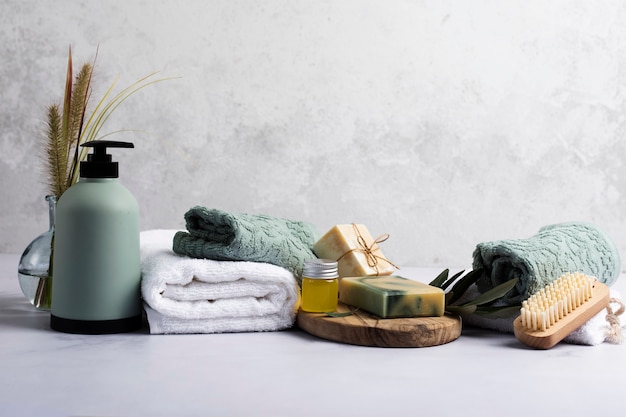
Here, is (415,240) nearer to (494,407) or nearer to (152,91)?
(152,91)

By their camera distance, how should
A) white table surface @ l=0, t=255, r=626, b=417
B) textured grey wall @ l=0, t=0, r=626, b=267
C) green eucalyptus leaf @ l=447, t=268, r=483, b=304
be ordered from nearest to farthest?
1. white table surface @ l=0, t=255, r=626, b=417
2. green eucalyptus leaf @ l=447, t=268, r=483, b=304
3. textured grey wall @ l=0, t=0, r=626, b=267

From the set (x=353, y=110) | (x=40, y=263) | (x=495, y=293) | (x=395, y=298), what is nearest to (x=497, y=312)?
(x=495, y=293)

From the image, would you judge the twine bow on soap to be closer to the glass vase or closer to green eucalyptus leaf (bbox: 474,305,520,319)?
green eucalyptus leaf (bbox: 474,305,520,319)

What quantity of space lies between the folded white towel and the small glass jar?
0.03 m

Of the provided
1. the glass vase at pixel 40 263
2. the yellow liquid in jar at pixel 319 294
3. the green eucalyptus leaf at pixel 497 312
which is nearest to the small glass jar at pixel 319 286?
the yellow liquid in jar at pixel 319 294

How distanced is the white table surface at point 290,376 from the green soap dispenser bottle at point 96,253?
0.03m

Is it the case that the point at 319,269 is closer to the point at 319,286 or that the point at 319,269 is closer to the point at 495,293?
the point at 319,286

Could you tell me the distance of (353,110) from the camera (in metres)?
2.20

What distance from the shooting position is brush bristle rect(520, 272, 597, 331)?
43.0 inches

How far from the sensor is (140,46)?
216 cm

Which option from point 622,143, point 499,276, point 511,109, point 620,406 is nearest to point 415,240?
point 511,109

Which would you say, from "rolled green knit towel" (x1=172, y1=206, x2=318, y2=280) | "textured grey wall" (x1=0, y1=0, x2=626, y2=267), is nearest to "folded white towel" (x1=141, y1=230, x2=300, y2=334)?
"rolled green knit towel" (x1=172, y1=206, x2=318, y2=280)

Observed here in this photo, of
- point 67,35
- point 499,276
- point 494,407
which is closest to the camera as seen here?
point 494,407

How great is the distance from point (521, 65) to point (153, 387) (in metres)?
1.63
